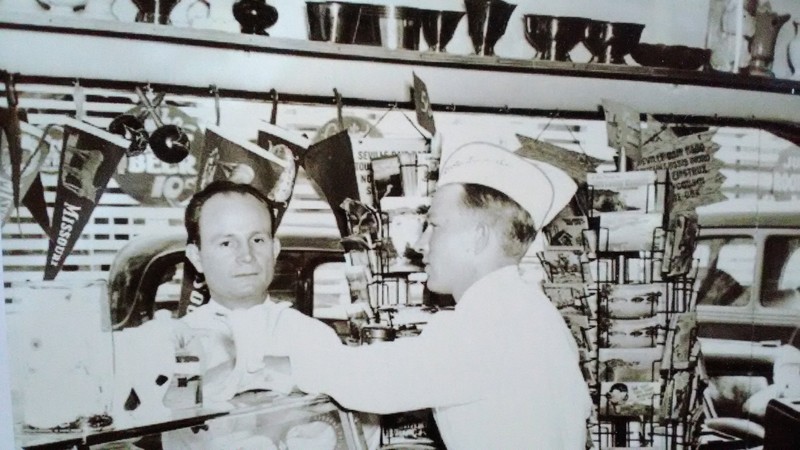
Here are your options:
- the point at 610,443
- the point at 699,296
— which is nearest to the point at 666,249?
the point at 699,296

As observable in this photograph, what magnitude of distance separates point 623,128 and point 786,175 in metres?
0.56

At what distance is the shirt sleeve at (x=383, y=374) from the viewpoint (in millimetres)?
1580

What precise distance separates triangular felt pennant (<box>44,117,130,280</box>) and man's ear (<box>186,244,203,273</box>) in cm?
24

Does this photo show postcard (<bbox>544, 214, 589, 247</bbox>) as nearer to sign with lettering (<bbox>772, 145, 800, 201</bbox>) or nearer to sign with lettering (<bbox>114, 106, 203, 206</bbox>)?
sign with lettering (<bbox>772, 145, 800, 201</bbox>)

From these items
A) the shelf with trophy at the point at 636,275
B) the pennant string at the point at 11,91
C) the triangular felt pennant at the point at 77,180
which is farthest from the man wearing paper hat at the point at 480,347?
Result: the pennant string at the point at 11,91

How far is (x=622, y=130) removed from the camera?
70.2 inches

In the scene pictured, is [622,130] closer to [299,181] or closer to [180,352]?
[299,181]

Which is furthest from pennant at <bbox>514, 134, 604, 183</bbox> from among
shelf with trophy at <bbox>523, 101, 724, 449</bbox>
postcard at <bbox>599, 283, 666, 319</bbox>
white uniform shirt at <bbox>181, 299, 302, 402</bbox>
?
white uniform shirt at <bbox>181, 299, 302, 402</bbox>

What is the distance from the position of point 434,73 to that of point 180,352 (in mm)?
929

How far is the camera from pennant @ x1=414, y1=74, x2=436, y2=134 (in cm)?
163

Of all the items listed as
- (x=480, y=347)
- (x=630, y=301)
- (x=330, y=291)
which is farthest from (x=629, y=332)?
(x=330, y=291)

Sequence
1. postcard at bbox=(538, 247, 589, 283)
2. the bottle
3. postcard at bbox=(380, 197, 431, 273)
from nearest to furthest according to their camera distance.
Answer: the bottle, postcard at bbox=(380, 197, 431, 273), postcard at bbox=(538, 247, 589, 283)

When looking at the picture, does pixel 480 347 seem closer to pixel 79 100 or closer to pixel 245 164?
pixel 245 164

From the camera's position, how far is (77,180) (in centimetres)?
148
